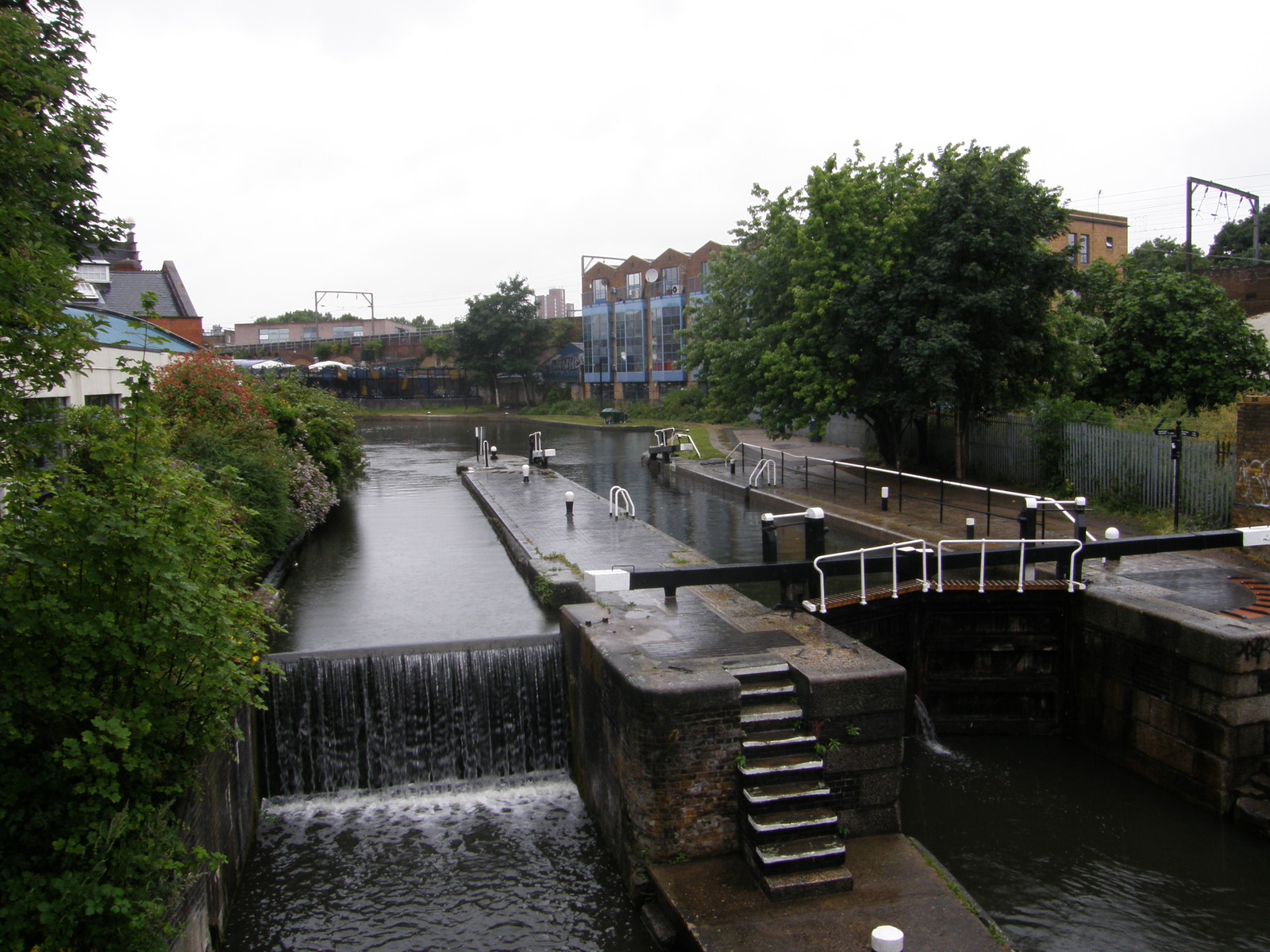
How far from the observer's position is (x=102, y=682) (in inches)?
257

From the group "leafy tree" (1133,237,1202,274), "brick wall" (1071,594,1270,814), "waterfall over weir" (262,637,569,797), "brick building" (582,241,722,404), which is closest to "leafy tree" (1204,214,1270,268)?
"leafy tree" (1133,237,1202,274)

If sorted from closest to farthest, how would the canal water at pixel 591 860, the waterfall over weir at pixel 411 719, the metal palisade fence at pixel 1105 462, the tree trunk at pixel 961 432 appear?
the canal water at pixel 591 860 < the waterfall over weir at pixel 411 719 < the metal palisade fence at pixel 1105 462 < the tree trunk at pixel 961 432

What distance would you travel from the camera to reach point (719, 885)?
26.2 ft

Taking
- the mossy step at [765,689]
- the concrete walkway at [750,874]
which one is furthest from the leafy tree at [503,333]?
the mossy step at [765,689]

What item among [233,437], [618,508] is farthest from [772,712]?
[618,508]

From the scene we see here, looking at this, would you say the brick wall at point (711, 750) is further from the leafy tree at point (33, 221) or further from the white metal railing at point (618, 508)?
the white metal railing at point (618, 508)

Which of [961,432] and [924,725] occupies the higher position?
[961,432]

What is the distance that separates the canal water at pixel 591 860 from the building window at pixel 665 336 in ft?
182

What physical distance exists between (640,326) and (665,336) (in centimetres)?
316

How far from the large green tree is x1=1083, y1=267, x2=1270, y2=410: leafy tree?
14.0 ft

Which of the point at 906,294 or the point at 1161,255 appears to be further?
the point at 1161,255

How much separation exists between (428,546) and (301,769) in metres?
10.1

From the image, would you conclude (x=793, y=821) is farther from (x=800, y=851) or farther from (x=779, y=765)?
(x=779, y=765)

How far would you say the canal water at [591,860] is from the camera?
8391mm
